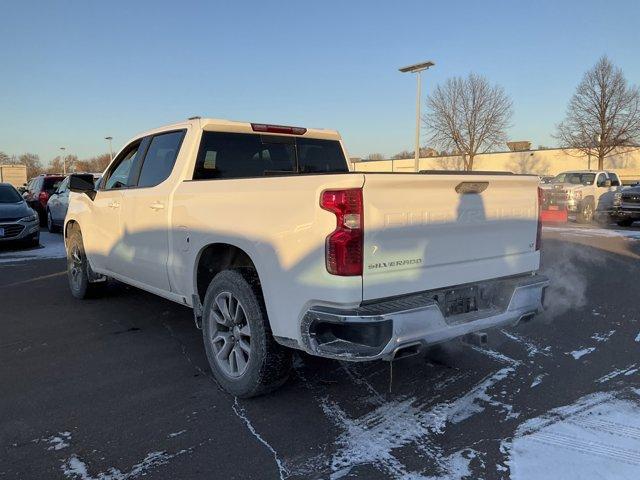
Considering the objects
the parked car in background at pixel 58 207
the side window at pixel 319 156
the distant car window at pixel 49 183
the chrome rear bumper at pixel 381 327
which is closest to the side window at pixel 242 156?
the side window at pixel 319 156

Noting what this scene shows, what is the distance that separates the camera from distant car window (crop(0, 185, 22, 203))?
13.1 m

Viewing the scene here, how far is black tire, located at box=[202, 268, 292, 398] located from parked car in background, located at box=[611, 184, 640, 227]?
55.9 ft

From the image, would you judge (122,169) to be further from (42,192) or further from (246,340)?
(42,192)

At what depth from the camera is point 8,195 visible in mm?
13336

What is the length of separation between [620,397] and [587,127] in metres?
38.3

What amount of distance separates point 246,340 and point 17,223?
423 inches

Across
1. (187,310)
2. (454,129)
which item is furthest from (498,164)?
(187,310)

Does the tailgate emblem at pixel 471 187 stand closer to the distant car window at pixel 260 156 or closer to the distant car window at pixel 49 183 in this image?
the distant car window at pixel 260 156

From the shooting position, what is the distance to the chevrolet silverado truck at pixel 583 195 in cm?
1806

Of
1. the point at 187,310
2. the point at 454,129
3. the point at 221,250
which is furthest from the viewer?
the point at 454,129

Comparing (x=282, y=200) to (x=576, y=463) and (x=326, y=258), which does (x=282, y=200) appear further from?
(x=576, y=463)

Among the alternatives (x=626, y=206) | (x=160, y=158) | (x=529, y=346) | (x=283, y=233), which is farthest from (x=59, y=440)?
(x=626, y=206)

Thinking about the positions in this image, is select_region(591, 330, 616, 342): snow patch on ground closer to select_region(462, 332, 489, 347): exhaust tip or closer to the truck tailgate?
the truck tailgate

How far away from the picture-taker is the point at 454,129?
4225 cm
